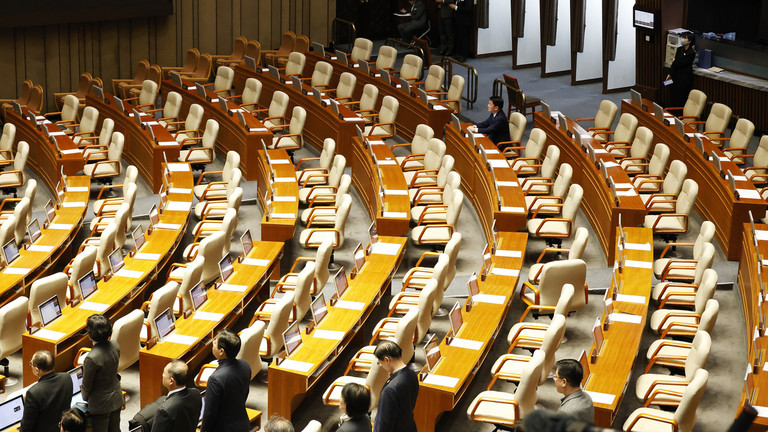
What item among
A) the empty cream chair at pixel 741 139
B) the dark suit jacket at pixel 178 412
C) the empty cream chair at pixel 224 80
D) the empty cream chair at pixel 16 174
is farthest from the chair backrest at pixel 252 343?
the empty cream chair at pixel 224 80

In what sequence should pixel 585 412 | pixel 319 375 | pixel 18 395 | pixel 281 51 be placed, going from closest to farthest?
pixel 585 412 → pixel 18 395 → pixel 319 375 → pixel 281 51

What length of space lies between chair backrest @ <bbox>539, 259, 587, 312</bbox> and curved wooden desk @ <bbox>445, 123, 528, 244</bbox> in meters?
1.10

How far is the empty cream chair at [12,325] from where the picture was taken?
718 centimetres

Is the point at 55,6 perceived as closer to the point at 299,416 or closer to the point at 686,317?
the point at 299,416

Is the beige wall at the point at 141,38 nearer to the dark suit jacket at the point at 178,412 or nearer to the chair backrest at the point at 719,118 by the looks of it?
the chair backrest at the point at 719,118

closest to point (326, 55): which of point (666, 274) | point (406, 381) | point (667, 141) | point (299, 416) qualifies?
point (667, 141)

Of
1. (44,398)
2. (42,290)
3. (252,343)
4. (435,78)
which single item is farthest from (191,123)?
(44,398)

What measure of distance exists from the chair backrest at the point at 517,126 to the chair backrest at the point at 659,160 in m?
1.65

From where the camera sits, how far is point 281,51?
52.3 ft

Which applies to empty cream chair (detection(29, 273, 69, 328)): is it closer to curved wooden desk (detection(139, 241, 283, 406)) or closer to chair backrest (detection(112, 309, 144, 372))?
chair backrest (detection(112, 309, 144, 372))

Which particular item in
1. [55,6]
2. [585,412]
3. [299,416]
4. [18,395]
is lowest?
[299,416]

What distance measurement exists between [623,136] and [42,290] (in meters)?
6.55

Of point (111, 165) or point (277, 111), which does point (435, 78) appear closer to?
point (277, 111)

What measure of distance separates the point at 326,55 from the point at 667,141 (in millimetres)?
5872
